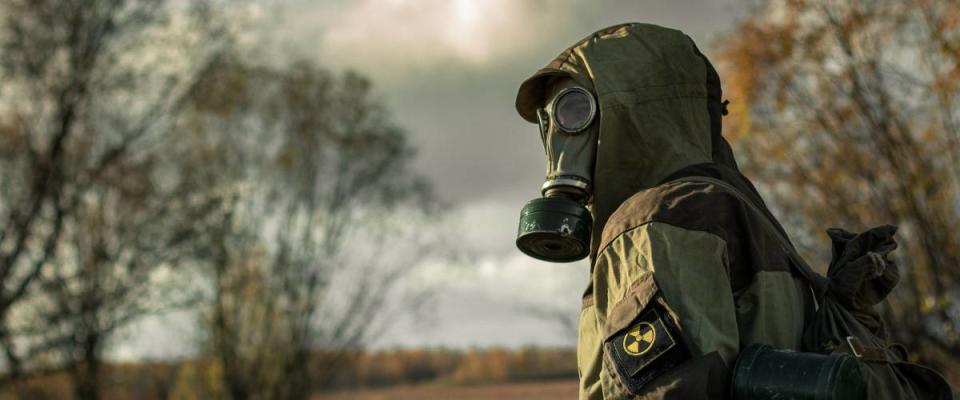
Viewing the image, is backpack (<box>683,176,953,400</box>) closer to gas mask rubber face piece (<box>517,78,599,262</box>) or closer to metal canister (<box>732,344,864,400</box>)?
metal canister (<box>732,344,864,400</box>)

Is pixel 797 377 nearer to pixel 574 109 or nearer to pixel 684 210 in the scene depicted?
pixel 684 210

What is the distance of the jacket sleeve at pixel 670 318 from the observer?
7.20 feet

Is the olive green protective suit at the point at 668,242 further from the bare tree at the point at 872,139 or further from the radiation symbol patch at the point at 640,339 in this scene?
the bare tree at the point at 872,139

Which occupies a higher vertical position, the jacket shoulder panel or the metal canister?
the jacket shoulder panel

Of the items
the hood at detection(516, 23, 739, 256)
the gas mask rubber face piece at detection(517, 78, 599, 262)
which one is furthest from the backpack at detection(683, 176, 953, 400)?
the gas mask rubber face piece at detection(517, 78, 599, 262)

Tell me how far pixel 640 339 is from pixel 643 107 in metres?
0.76

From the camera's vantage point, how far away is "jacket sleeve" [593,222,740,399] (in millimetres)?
2193

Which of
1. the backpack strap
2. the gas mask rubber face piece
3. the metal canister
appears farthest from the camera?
the gas mask rubber face piece

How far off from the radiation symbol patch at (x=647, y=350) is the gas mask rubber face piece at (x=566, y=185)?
0.47 m

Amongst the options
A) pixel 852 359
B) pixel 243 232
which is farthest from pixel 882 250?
pixel 243 232

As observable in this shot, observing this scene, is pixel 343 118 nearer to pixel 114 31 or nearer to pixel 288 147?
pixel 288 147

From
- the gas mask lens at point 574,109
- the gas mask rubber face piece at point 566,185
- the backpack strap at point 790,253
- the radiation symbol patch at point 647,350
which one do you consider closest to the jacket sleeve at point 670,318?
the radiation symbol patch at point 647,350

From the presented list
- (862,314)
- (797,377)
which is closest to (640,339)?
(797,377)

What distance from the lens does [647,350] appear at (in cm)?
221
